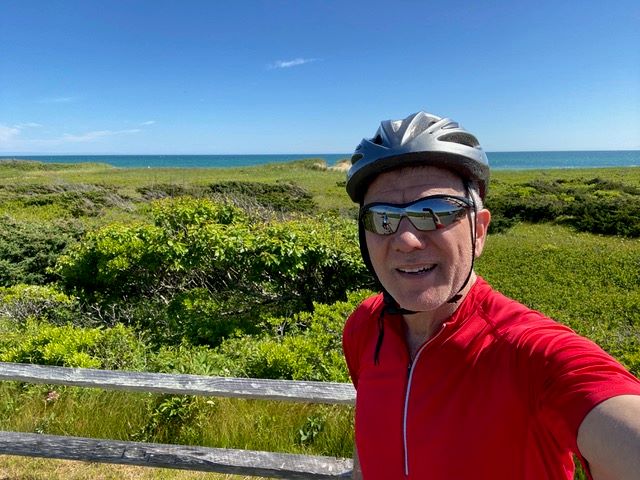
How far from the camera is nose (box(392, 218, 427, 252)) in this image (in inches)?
53.1

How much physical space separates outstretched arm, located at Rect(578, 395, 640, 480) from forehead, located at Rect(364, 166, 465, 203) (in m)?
0.70

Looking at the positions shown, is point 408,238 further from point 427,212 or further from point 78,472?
point 78,472

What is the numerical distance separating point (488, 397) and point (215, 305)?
6655 millimetres

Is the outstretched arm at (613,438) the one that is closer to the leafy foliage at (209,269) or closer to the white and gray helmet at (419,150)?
the white and gray helmet at (419,150)

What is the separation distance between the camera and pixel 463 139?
159cm

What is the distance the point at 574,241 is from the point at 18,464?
1502 centimetres

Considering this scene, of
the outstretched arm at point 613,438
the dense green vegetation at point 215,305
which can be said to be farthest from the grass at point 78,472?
the outstretched arm at point 613,438

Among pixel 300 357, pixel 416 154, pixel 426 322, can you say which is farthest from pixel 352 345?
pixel 300 357

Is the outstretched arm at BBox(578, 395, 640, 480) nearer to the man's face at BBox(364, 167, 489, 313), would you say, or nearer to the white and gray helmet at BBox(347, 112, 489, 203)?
the man's face at BBox(364, 167, 489, 313)

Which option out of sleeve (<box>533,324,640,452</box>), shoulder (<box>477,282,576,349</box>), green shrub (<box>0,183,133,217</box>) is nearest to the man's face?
shoulder (<box>477,282,576,349</box>)

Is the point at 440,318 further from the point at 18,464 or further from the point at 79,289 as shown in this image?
the point at 79,289

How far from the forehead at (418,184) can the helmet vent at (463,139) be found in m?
0.15

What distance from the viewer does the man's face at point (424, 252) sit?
1.35 metres

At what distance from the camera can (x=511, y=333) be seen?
1231 mm
